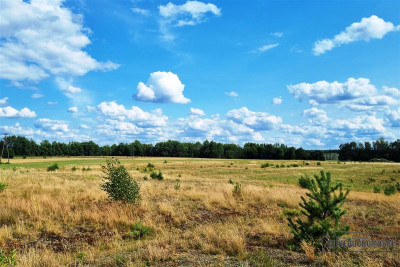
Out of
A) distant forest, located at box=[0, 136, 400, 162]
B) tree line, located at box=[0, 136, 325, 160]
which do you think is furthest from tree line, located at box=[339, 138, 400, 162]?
tree line, located at box=[0, 136, 325, 160]

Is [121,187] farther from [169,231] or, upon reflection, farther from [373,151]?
[373,151]

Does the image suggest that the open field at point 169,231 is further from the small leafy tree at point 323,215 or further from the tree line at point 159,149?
the tree line at point 159,149

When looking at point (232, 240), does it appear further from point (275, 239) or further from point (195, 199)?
point (195, 199)

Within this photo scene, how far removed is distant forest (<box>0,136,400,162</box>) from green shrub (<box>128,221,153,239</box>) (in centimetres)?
13557

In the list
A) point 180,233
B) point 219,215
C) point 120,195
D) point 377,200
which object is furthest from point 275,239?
point 377,200

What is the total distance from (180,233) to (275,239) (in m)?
3.59

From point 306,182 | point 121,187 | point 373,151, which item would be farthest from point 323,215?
point 373,151

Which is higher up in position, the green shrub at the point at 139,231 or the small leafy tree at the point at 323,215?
the small leafy tree at the point at 323,215

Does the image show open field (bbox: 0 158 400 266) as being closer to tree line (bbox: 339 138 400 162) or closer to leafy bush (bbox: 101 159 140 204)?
leafy bush (bbox: 101 159 140 204)

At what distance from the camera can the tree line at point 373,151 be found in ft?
450

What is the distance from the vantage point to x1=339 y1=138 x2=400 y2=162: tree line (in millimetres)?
137250

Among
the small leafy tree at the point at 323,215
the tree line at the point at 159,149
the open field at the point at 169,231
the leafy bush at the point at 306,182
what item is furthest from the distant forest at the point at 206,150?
the small leafy tree at the point at 323,215

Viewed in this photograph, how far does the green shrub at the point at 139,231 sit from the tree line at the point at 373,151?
499ft

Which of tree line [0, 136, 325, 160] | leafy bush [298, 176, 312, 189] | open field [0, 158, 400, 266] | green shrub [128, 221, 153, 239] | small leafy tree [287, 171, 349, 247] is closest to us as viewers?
open field [0, 158, 400, 266]
